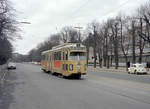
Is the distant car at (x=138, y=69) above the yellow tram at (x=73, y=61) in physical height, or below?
below

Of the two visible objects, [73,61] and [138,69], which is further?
[138,69]

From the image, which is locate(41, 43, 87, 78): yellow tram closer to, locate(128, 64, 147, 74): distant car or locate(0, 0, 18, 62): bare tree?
locate(0, 0, 18, 62): bare tree

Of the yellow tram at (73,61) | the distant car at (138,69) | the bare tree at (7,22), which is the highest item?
the bare tree at (7,22)

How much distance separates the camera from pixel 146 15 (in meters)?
40.3

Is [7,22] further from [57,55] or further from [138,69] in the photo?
[138,69]

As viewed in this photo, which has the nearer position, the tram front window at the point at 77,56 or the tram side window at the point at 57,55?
the tram front window at the point at 77,56

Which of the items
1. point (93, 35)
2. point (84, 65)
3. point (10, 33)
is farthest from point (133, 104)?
point (93, 35)

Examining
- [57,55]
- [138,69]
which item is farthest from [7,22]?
[138,69]

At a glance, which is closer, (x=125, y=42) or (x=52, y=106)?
(x=52, y=106)

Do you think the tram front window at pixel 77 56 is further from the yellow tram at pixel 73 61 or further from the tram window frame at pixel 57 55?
the tram window frame at pixel 57 55

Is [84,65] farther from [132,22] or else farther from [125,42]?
[125,42]

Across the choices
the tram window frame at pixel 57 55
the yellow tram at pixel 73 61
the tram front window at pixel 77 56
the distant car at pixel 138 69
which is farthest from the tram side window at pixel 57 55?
the distant car at pixel 138 69

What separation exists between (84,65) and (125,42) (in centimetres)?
3748

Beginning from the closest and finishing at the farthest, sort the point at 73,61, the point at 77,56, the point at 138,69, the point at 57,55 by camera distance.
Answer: the point at 73,61 < the point at 77,56 < the point at 57,55 < the point at 138,69
